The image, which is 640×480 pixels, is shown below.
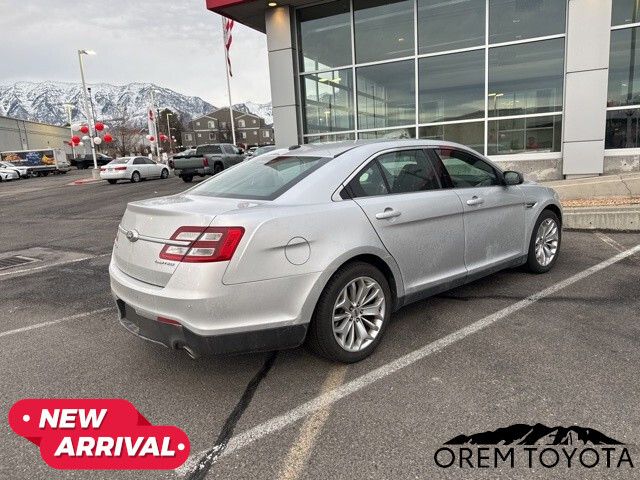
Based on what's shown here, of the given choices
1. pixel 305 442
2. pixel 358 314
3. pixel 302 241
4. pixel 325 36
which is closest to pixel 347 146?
pixel 302 241

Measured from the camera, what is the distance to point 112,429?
9.34 ft

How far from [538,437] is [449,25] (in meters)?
12.6

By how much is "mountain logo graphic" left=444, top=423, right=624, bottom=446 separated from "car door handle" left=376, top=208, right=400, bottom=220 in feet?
5.21

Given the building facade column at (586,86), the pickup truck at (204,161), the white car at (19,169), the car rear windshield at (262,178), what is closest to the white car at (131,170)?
the pickup truck at (204,161)

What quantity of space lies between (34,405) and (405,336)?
2.70 m

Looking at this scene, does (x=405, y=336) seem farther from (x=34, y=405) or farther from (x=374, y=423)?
(x=34, y=405)

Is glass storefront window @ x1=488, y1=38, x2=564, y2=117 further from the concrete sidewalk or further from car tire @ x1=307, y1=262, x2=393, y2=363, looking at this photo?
car tire @ x1=307, y1=262, x2=393, y2=363

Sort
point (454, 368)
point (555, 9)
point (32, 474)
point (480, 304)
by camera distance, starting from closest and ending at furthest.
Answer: point (32, 474) < point (454, 368) < point (480, 304) < point (555, 9)

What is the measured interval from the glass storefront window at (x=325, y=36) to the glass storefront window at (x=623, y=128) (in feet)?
23.5

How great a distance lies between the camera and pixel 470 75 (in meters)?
13.0

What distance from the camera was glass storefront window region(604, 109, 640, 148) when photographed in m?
11.7

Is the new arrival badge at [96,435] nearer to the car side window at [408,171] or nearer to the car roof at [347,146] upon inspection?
the car roof at [347,146]

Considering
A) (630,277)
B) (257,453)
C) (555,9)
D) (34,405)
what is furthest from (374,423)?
(555,9)

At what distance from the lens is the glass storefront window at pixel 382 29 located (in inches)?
524
